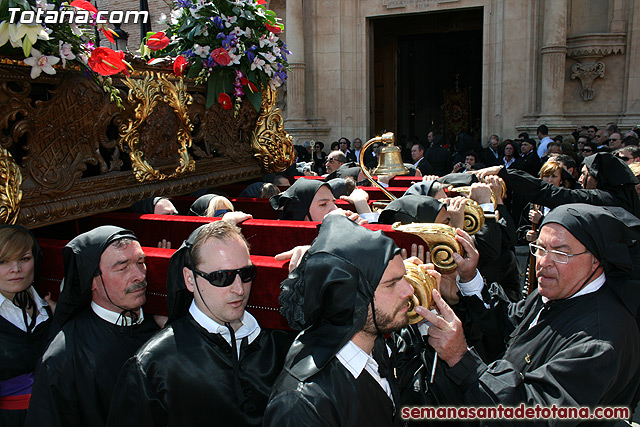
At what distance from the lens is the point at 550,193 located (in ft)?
15.5

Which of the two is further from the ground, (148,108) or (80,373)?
(148,108)

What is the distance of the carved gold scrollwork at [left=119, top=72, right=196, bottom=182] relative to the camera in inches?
161

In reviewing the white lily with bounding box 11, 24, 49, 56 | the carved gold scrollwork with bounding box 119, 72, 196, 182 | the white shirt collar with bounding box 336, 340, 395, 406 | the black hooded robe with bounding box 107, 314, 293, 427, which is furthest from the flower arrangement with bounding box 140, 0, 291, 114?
the white shirt collar with bounding box 336, 340, 395, 406

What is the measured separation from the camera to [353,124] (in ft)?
41.9

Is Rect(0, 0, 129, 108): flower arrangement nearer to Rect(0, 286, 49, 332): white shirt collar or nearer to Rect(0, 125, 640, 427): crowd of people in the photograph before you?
Rect(0, 125, 640, 427): crowd of people

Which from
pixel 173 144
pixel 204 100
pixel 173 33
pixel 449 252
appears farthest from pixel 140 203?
pixel 449 252

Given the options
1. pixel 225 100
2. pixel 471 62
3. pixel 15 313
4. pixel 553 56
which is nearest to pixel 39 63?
pixel 15 313

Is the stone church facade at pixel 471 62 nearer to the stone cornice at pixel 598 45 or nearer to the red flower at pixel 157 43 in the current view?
the stone cornice at pixel 598 45

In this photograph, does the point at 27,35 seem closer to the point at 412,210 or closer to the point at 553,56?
the point at 412,210

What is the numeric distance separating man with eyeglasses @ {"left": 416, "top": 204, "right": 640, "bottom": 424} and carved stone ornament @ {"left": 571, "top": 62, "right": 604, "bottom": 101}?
31.1 feet

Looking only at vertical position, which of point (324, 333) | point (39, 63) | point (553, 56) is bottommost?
point (324, 333)

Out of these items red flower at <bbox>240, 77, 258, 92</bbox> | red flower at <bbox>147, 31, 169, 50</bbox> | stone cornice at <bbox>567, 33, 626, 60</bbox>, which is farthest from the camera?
stone cornice at <bbox>567, 33, 626, 60</bbox>

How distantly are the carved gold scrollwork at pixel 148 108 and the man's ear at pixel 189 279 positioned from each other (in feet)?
6.34

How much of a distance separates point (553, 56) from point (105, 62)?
385 inches
